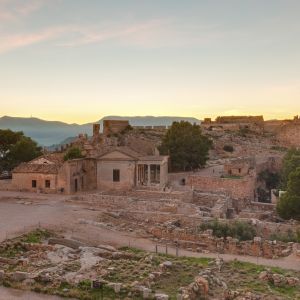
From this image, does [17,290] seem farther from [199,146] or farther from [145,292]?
[199,146]

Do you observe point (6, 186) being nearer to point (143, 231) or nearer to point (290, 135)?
point (143, 231)

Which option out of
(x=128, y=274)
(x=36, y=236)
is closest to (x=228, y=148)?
(x=36, y=236)

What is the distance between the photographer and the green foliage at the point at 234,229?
25.0 meters

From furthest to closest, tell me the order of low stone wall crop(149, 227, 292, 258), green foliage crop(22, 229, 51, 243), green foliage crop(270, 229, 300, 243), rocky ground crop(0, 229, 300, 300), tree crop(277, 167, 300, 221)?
1. tree crop(277, 167, 300, 221)
2. green foliage crop(270, 229, 300, 243)
3. low stone wall crop(149, 227, 292, 258)
4. green foliage crop(22, 229, 51, 243)
5. rocky ground crop(0, 229, 300, 300)

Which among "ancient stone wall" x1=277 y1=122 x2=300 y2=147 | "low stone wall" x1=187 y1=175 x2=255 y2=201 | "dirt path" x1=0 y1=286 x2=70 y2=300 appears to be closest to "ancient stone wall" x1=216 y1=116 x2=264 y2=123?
"ancient stone wall" x1=277 y1=122 x2=300 y2=147

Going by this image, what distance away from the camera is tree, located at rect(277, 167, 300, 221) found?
29562 mm

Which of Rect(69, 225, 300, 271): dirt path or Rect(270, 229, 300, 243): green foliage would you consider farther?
Rect(270, 229, 300, 243): green foliage

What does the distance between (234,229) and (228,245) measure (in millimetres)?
2272

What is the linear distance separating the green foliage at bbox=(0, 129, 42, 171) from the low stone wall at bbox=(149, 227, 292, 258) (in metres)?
24.6

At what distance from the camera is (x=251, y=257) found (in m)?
22.1

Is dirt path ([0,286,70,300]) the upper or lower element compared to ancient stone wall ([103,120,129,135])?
lower

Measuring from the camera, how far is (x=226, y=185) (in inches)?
1539

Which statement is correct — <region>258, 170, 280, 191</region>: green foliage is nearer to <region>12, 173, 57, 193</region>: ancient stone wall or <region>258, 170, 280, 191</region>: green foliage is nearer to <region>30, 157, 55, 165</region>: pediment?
<region>30, 157, 55, 165</region>: pediment

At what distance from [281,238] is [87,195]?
14.9 metres
